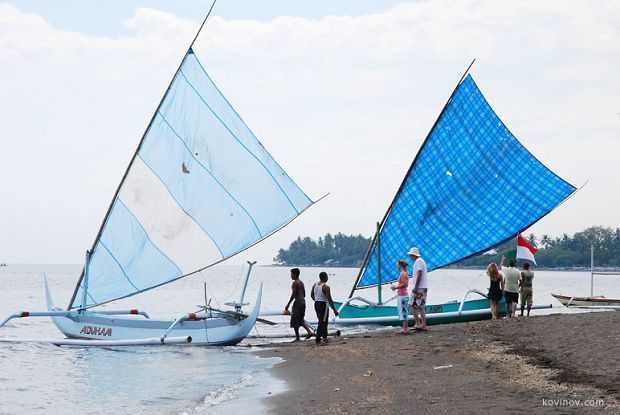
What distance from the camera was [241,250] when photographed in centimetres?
1800

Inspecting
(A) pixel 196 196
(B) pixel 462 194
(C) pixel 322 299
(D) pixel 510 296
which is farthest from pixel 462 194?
(A) pixel 196 196

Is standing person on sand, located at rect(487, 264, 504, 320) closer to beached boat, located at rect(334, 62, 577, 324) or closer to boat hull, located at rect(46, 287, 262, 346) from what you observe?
beached boat, located at rect(334, 62, 577, 324)

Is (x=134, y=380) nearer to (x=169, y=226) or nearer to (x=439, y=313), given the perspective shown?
(x=169, y=226)

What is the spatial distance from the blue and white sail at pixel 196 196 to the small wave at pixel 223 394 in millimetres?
4023

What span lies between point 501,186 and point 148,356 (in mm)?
11898

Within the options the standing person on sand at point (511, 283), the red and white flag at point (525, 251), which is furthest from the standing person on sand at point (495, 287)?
the red and white flag at point (525, 251)

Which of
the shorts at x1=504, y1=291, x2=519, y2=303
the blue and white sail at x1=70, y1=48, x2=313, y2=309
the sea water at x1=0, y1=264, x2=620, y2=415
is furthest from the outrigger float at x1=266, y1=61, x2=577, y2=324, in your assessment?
the blue and white sail at x1=70, y1=48, x2=313, y2=309

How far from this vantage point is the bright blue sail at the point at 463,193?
81.3ft

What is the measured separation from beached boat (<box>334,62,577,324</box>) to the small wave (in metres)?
10.7

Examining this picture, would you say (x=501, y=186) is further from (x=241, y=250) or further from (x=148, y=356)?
(x=148, y=356)

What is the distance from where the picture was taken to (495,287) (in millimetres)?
20047

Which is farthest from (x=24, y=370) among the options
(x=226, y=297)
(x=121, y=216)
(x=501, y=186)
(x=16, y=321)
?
(x=226, y=297)

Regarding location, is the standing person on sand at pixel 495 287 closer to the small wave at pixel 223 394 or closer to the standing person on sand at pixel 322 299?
the standing person on sand at pixel 322 299

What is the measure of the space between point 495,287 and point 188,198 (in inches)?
301
